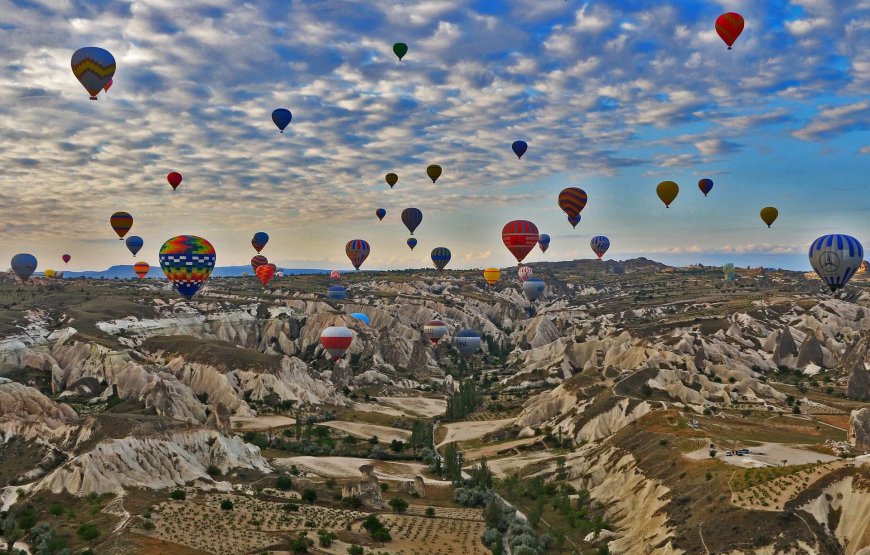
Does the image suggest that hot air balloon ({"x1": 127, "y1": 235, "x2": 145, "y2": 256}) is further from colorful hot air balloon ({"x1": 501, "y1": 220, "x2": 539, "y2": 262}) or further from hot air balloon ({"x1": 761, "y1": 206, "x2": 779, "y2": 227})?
hot air balloon ({"x1": 761, "y1": 206, "x2": 779, "y2": 227})

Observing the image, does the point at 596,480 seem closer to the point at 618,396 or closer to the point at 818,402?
the point at 618,396

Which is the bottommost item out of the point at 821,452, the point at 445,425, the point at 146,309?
the point at 445,425

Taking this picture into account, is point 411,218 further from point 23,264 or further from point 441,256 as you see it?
point 23,264

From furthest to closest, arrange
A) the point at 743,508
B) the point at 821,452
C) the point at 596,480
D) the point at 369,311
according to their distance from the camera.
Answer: the point at 369,311, the point at 596,480, the point at 821,452, the point at 743,508

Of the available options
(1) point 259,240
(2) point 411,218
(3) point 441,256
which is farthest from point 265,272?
(2) point 411,218

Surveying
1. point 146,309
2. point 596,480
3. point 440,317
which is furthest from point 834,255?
point 146,309

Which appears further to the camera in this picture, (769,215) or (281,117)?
(769,215)

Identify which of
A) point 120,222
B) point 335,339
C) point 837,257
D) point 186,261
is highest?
point 120,222

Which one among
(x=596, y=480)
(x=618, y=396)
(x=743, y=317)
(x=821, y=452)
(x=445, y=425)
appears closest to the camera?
(x=821, y=452)
